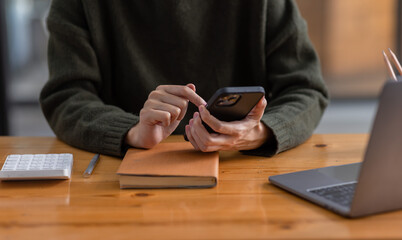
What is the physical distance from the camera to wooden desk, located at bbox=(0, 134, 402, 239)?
0.70 metres

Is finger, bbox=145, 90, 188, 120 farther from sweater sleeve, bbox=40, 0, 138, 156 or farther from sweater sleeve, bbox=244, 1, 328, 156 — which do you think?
sweater sleeve, bbox=244, 1, 328, 156

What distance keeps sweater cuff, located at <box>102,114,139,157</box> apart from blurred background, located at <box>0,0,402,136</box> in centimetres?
252

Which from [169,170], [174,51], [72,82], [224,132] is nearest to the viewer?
[169,170]

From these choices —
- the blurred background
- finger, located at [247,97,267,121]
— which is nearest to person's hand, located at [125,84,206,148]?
finger, located at [247,97,267,121]

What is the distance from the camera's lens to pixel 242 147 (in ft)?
3.56

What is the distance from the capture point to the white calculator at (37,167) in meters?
0.92

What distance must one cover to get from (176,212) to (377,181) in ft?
0.96

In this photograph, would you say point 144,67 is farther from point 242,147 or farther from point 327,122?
point 327,122

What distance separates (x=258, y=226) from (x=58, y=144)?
683 millimetres

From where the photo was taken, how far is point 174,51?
145cm

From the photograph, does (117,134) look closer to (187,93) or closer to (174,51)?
(187,93)

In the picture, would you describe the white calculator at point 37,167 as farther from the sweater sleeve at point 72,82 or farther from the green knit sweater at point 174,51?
the green knit sweater at point 174,51

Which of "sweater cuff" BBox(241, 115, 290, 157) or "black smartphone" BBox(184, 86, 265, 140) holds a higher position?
"black smartphone" BBox(184, 86, 265, 140)

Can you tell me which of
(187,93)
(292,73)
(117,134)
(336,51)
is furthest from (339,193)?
(336,51)
